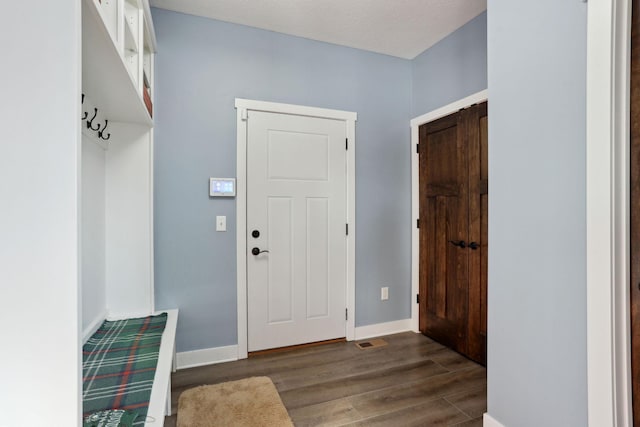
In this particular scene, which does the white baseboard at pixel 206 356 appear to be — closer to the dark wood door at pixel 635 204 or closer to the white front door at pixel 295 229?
the white front door at pixel 295 229

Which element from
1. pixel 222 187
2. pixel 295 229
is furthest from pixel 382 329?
pixel 222 187

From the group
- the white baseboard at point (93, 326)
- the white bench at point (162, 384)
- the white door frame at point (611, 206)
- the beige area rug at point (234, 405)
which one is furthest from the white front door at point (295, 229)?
the white door frame at point (611, 206)

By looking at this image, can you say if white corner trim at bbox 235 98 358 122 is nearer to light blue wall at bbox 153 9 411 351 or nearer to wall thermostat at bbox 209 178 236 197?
light blue wall at bbox 153 9 411 351

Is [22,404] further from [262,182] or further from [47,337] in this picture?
[262,182]

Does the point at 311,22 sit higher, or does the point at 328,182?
the point at 311,22

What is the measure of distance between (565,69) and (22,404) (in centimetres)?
213

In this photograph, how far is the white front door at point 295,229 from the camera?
2.77 m

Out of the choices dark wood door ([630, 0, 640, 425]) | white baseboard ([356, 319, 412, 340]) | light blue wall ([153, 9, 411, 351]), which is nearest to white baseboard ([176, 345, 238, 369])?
light blue wall ([153, 9, 411, 351])

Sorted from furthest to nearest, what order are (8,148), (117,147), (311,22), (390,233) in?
(390,233) < (311,22) < (117,147) < (8,148)

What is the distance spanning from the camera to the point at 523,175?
5.24 ft

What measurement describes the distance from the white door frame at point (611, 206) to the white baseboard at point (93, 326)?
8.02 feet

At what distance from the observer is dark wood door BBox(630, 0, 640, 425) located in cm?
123

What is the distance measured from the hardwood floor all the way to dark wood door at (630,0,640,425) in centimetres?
91

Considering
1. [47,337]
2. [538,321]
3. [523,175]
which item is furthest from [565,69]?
[47,337]
